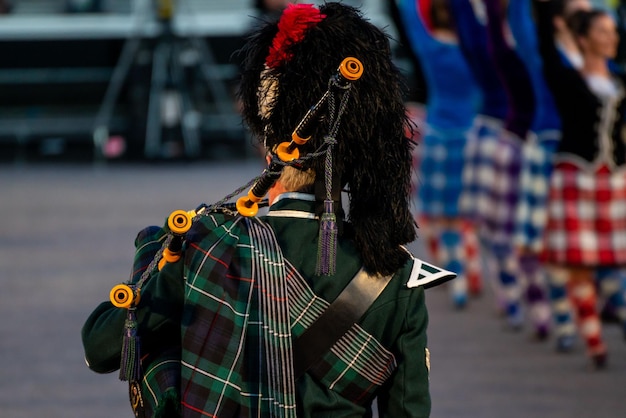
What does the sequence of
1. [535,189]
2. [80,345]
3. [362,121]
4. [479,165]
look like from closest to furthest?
[362,121] < [535,189] < [80,345] < [479,165]

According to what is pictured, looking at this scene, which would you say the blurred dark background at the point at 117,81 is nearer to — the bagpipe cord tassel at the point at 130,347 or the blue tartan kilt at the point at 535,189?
the blue tartan kilt at the point at 535,189

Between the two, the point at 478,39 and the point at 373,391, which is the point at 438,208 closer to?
the point at 478,39

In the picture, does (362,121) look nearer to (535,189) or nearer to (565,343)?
(535,189)

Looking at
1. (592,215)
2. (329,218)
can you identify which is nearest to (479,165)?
(592,215)

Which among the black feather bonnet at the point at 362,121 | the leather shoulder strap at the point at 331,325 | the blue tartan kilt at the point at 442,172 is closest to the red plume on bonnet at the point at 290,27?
the black feather bonnet at the point at 362,121

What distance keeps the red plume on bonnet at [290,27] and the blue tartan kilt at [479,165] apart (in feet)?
17.5

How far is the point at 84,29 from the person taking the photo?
1988 centimetres

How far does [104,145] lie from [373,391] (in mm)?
15871

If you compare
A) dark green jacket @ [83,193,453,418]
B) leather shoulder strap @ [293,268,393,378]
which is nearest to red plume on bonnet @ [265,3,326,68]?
dark green jacket @ [83,193,453,418]

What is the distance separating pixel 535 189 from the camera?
24.8ft

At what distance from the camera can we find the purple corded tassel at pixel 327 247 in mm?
3039

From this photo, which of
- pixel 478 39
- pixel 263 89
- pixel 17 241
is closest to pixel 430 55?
pixel 478 39

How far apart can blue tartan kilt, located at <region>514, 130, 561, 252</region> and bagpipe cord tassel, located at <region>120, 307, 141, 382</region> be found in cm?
462

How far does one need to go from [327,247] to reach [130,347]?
45cm
